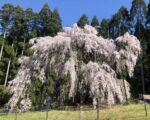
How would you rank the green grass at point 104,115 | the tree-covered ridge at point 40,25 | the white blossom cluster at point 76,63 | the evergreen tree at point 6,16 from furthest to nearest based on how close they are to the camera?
1. the evergreen tree at point 6,16
2. the tree-covered ridge at point 40,25
3. the green grass at point 104,115
4. the white blossom cluster at point 76,63

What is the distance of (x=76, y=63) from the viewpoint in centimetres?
2052

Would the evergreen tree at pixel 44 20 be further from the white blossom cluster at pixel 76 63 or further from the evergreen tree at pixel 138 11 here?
the white blossom cluster at pixel 76 63

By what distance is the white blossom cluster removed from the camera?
19953 mm

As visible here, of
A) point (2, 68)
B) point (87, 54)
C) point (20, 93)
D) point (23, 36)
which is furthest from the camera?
point (23, 36)

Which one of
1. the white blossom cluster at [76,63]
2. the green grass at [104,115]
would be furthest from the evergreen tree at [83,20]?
the white blossom cluster at [76,63]

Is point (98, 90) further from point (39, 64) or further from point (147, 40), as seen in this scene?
point (147, 40)

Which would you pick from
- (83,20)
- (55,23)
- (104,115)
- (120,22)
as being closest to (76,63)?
(104,115)

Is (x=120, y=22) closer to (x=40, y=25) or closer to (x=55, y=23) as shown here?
(x=55, y=23)

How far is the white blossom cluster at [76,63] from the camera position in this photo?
1995 cm

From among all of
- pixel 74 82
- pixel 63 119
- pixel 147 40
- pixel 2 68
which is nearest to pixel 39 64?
pixel 74 82

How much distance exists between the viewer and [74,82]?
20047mm

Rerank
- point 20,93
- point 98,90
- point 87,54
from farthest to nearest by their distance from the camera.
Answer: point 20,93 → point 87,54 → point 98,90

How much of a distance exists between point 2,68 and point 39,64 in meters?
21.6

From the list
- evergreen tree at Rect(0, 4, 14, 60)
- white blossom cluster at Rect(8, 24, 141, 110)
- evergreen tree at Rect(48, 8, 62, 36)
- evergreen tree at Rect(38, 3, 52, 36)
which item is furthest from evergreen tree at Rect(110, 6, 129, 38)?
white blossom cluster at Rect(8, 24, 141, 110)
